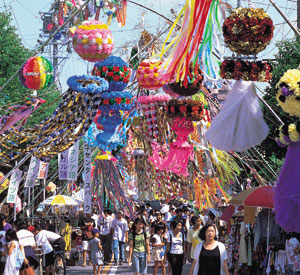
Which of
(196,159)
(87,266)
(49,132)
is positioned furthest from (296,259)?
(87,266)

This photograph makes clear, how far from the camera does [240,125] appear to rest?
30.5 ft

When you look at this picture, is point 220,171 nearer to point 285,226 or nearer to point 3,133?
point 3,133

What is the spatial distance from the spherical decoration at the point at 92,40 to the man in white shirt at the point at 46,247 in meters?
5.06

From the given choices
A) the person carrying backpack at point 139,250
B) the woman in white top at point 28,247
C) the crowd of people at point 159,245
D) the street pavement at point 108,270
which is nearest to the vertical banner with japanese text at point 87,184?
the crowd of people at point 159,245

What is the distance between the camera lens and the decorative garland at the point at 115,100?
14.9m

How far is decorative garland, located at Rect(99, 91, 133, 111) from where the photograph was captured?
48.8ft

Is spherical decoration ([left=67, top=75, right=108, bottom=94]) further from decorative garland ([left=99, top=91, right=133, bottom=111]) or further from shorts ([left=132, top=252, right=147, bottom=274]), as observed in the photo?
shorts ([left=132, top=252, right=147, bottom=274])

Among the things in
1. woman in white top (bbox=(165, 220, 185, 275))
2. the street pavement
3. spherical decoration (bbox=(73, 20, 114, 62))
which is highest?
spherical decoration (bbox=(73, 20, 114, 62))

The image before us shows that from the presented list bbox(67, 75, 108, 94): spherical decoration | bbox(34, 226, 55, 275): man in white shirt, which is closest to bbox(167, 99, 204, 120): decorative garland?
bbox(67, 75, 108, 94): spherical decoration

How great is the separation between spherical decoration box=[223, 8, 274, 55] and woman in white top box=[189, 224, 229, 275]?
8.19 feet

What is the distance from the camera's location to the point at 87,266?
24.0 metres

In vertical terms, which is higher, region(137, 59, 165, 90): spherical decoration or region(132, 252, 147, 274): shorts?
region(137, 59, 165, 90): spherical decoration

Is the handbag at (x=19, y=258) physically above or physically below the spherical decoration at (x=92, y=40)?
below

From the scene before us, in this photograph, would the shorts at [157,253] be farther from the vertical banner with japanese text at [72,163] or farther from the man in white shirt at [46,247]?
the vertical banner with japanese text at [72,163]
